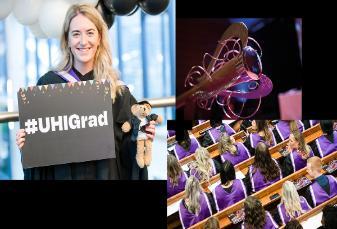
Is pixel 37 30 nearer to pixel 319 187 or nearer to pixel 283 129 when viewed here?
pixel 283 129

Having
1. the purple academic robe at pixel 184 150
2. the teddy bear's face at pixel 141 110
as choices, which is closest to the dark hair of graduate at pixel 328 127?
the purple academic robe at pixel 184 150

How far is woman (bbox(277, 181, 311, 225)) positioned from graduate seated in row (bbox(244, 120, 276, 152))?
0.24 meters

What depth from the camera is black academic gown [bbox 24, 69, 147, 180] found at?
15.4ft

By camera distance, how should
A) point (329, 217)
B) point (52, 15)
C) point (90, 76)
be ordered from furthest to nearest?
point (90, 76) < point (52, 15) < point (329, 217)

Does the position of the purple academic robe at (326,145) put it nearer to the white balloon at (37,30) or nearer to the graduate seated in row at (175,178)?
the graduate seated in row at (175,178)

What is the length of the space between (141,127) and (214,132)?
1435mm

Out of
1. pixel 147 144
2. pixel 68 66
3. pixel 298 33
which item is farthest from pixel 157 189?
pixel 298 33

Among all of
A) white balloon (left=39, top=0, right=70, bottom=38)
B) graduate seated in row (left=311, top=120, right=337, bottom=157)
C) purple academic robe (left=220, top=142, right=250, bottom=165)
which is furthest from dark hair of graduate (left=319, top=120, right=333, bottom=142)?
white balloon (left=39, top=0, right=70, bottom=38)

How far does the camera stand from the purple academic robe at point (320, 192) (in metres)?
A: 3.27

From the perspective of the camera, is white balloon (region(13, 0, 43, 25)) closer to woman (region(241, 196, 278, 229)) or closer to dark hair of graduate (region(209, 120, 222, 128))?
dark hair of graduate (region(209, 120, 222, 128))

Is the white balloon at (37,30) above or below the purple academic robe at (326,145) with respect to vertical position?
above

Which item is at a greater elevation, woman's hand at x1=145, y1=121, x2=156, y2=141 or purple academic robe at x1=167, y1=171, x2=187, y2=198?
woman's hand at x1=145, y1=121, x2=156, y2=141

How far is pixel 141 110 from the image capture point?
470cm

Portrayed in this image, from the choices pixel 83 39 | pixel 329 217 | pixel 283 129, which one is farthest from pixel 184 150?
pixel 83 39
